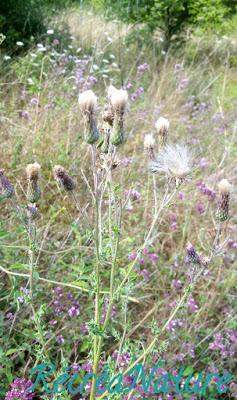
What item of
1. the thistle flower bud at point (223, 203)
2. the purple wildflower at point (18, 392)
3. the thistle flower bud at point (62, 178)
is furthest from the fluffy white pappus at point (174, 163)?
the purple wildflower at point (18, 392)

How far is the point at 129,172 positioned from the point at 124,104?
5.52 feet

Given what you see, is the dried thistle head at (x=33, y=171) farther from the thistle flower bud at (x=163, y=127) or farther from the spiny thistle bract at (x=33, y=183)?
the thistle flower bud at (x=163, y=127)

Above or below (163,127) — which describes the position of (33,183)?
below

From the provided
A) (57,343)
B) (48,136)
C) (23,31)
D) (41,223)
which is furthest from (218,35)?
(57,343)

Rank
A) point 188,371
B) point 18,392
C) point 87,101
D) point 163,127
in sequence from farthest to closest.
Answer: point 188,371, point 18,392, point 163,127, point 87,101

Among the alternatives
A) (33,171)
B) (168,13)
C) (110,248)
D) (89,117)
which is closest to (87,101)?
(89,117)

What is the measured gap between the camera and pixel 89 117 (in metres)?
1.23

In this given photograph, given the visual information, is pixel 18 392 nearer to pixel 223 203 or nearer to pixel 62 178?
pixel 62 178

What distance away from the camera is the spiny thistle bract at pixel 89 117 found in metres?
1.21

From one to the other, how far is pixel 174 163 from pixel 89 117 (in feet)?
0.86

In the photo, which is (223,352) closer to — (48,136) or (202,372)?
(202,372)

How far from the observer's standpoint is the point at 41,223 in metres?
2.48

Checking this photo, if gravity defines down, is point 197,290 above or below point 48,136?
below

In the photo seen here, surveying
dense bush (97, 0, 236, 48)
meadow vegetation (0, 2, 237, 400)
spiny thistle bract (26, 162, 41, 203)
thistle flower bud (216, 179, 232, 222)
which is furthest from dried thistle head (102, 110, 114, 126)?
dense bush (97, 0, 236, 48)
